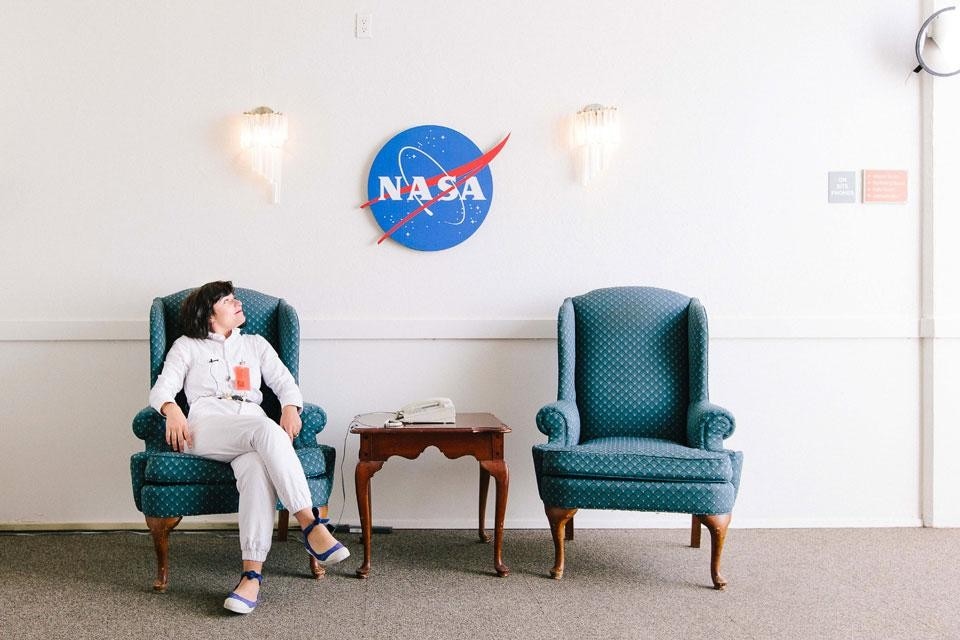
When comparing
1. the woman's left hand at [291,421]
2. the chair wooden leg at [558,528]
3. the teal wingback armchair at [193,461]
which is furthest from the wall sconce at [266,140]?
the chair wooden leg at [558,528]

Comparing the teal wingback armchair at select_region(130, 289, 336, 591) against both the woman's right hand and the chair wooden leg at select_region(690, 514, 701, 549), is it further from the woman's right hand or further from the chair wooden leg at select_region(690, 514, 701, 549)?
the chair wooden leg at select_region(690, 514, 701, 549)

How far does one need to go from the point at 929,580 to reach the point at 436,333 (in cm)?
240

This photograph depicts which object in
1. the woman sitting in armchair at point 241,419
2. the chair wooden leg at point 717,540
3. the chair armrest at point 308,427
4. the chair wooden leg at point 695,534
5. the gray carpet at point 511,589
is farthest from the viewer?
the chair wooden leg at point 695,534

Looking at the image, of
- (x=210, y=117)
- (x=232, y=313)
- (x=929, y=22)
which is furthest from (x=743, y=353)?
(x=210, y=117)

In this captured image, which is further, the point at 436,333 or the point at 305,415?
the point at 436,333

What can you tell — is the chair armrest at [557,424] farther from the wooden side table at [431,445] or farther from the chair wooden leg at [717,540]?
the chair wooden leg at [717,540]

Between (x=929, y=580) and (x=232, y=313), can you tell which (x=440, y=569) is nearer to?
(x=232, y=313)

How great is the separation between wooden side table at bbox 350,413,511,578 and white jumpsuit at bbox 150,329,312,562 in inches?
11.4

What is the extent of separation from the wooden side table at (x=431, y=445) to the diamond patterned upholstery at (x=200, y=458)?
0.17 m

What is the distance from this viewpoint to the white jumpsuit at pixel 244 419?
2.80 meters

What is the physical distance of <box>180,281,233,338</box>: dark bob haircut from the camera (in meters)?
3.25

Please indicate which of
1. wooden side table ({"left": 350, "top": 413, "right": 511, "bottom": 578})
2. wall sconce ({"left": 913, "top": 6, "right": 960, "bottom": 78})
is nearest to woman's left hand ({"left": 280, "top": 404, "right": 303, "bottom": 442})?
wooden side table ({"left": 350, "top": 413, "right": 511, "bottom": 578})

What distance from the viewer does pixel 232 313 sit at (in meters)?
3.31

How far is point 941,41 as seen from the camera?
3.75 meters
